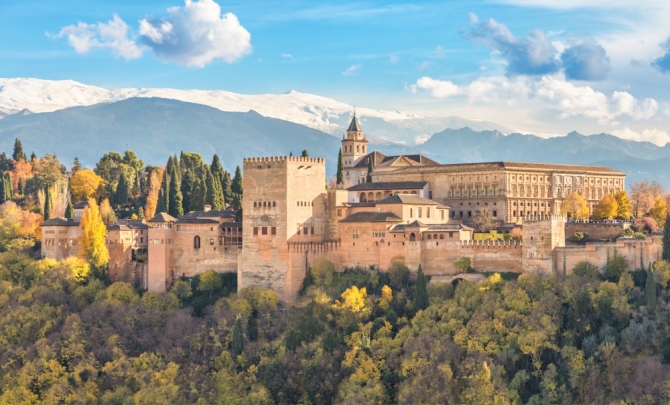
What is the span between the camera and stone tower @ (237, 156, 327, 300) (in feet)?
183

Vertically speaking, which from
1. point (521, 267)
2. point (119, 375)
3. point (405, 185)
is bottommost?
point (119, 375)

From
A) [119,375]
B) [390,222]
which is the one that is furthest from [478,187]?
[119,375]

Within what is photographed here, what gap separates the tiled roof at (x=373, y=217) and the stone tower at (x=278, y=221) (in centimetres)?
206

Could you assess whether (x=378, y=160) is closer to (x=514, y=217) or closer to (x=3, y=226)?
(x=514, y=217)

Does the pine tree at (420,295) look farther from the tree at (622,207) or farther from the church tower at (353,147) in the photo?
the church tower at (353,147)

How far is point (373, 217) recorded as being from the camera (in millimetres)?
55469

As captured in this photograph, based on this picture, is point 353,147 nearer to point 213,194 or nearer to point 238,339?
point 213,194

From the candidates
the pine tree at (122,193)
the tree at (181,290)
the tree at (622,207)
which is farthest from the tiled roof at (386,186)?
the pine tree at (122,193)

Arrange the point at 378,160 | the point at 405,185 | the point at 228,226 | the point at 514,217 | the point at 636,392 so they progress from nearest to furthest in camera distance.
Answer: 1. the point at 636,392
2. the point at 228,226
3. the point at 405,185
4. the point at 514,217
5. the point at 378,160

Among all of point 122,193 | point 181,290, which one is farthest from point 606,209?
point 122,193

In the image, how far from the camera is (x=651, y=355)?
146ft

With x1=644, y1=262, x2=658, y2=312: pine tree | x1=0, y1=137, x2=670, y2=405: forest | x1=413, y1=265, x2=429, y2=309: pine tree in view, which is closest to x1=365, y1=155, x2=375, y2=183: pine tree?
x1=0, y1=137, x2=670, y2=405: forest

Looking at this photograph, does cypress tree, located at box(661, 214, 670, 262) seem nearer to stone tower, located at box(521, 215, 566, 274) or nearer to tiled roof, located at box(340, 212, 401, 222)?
stone tower, located at box(521, 215, 566, 274)

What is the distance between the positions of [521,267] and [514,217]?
16.7m
